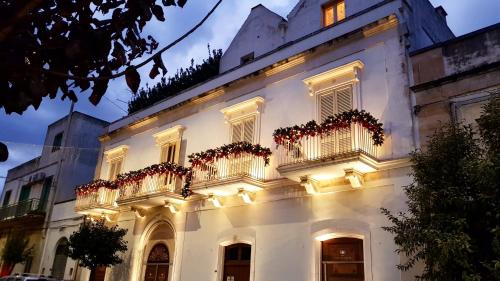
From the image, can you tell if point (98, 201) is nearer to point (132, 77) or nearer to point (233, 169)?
point (233, 169)

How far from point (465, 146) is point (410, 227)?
5.72 ft

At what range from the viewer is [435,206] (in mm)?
7430

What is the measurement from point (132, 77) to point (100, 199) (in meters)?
15.8

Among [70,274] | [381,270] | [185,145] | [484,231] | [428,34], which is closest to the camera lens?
[484,231]

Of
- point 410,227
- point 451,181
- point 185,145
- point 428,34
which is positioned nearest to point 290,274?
point 410,227

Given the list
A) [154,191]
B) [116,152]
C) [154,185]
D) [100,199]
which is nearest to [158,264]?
[154,191]

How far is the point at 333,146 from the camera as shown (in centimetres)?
1122

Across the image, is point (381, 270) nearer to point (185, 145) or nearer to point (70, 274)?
point (185, 145)

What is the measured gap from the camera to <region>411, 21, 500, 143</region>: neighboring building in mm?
9891

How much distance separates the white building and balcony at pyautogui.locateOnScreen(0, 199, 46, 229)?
6682 millimetres

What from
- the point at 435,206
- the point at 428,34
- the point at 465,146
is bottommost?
A: the point at 435,206

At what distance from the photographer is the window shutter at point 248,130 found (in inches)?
567

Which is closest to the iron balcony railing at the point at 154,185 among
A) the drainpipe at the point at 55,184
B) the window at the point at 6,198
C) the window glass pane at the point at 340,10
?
the window glass pane at the point at 340,10

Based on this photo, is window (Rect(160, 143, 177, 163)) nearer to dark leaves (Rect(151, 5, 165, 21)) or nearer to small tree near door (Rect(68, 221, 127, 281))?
small tree near door (Rect(68, 221, 127, 281))
